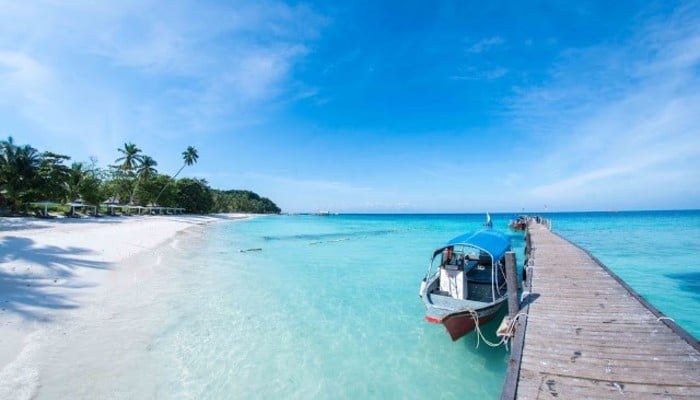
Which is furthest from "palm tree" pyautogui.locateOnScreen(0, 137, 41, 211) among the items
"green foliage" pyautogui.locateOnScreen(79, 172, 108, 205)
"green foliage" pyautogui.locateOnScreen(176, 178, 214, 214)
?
"green foliage" pyautogui.locateOnScreen(176, 178, 214, 214)

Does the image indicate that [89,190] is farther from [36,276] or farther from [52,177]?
[36,276]

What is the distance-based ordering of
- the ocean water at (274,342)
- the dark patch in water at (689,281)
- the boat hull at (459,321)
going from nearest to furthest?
the ocean water at (274,342), the boat hull at (459,321), the dark patch in water at (689,281)

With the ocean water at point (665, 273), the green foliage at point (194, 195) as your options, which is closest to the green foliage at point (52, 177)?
the green foliage at point (194, 195)

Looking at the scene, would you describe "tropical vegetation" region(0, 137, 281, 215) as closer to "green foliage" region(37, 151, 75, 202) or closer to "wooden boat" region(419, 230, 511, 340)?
"green foliage" region(37, 151, 75, 202)

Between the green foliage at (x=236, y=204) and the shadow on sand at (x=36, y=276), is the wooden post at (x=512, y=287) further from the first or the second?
the green foliage at (x=236, y=204)

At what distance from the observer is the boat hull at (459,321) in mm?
7281

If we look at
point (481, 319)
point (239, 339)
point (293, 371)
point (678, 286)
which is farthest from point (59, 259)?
point (678, 286)

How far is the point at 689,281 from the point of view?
1410 cm

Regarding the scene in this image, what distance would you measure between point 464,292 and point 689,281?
13.5m

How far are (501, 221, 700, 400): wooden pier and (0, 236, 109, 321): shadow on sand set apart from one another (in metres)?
11.4

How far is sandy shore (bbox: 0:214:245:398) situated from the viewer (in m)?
6.01

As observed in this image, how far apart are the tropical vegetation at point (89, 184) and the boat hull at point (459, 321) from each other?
4013cm

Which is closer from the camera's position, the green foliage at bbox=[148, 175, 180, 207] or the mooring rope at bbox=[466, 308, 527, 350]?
the mooring rope at bbox=[466, 308, 527, 350]

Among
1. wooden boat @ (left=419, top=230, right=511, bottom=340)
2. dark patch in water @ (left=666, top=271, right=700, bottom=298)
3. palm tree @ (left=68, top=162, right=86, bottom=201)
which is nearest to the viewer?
wooden boat @ (left=419, top=230, right=511, bottom=340)
